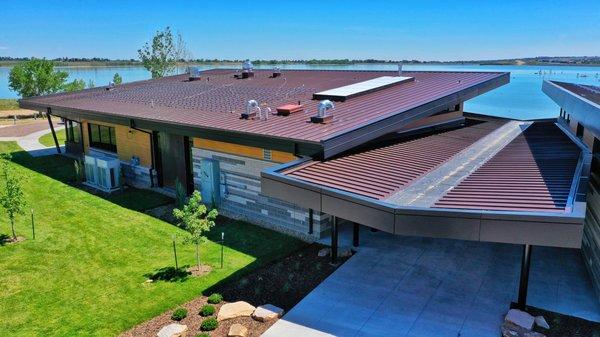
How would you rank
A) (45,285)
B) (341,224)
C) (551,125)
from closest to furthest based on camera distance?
(45,285)
(341,224)
(551,125)

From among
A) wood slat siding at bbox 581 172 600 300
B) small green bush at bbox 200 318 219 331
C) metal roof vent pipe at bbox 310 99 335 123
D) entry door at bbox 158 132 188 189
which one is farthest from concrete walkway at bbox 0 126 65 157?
wood slat siding at bbox 581 172 600 300

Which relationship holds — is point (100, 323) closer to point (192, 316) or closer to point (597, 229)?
point (192, 316)

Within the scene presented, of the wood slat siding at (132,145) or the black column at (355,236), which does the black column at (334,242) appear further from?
the wood slat siding at (132,145)

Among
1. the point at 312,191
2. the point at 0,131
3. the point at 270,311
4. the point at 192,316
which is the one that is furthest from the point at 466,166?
the point at 0,131

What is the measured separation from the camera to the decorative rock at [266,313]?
10.3 m

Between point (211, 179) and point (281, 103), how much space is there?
4.53m

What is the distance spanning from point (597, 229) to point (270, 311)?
860cm

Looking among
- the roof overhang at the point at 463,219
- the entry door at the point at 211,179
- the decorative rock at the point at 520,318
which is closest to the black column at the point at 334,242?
the roof overhang at the point at 463,219

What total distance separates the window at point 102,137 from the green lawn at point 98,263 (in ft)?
15.1

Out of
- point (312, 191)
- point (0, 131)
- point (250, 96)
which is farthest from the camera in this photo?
point (0, 131)

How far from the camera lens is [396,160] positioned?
527 inches

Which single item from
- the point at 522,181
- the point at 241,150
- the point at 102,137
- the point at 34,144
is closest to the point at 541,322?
the point at 522,181

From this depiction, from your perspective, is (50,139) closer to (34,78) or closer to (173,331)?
(34,78)

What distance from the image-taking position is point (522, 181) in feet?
35.6
